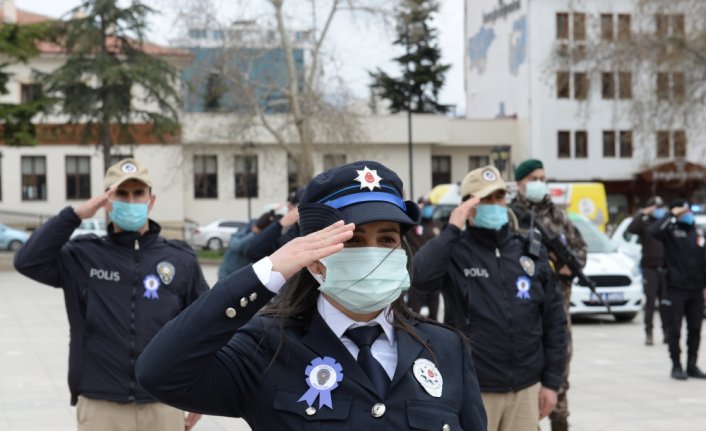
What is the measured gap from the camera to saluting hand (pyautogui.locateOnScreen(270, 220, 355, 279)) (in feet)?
7.88

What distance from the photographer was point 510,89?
58.6m

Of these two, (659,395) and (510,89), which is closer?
(659,395)

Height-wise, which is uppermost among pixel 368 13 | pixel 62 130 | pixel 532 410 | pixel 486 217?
pixel 368 13

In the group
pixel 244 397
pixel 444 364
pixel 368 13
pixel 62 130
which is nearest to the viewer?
pixel 244 397

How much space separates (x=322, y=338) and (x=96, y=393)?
107 inches

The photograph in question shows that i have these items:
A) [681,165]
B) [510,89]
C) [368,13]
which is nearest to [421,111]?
[510,89]

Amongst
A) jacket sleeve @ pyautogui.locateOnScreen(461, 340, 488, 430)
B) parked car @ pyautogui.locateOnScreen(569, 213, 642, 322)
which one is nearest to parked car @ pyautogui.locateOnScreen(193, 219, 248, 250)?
parked car @ pyautogui.locateOnScreen(569, 213, 642, 322)

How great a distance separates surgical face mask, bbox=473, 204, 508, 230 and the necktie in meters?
2.95

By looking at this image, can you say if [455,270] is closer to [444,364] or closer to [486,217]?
[486,217]

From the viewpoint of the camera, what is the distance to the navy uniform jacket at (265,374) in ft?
7.97

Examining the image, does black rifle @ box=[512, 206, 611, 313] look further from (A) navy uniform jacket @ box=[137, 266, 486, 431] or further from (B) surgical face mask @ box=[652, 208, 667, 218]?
(B) surgical face mask @ box=[652, 208, 667, 218]

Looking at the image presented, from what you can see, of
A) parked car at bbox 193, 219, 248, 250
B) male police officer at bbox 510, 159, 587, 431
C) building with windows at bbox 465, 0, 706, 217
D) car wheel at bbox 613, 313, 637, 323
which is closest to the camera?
male police officer at bbox 510, 159, 587, 431

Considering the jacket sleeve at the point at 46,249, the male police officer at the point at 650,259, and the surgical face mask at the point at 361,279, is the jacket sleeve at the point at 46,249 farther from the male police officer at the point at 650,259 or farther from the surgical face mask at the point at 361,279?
the male police officer at the point at 650,259

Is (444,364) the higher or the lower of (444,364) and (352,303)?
the lower
